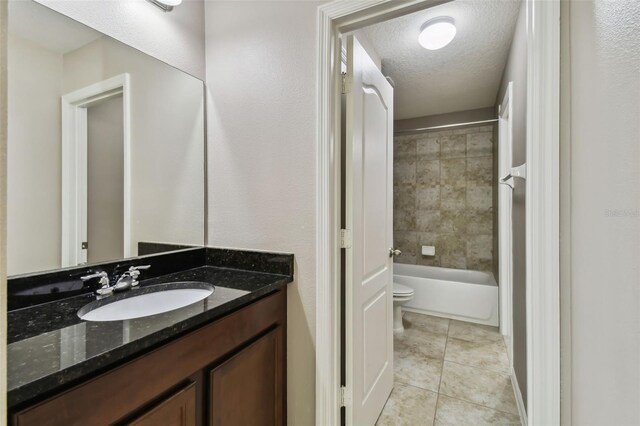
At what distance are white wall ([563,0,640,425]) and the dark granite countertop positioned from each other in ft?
3.32

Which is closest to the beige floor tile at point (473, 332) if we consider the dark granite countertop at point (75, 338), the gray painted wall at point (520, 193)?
the gray painted wall at point (520, 193)

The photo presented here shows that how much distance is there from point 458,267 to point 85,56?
159 inches

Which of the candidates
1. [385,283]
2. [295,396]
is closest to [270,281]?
[295,396]

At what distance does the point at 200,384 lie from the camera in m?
0.91

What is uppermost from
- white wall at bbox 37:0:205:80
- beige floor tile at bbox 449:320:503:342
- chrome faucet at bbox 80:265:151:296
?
white wall at bbox 37:0:205:80

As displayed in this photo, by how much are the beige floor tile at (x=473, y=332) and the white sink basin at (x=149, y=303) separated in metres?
2.53

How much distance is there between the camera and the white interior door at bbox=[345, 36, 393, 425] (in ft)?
4.43

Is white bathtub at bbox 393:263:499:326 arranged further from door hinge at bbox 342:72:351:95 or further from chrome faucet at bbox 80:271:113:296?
chrome faucet at bbox 80:271:113:296

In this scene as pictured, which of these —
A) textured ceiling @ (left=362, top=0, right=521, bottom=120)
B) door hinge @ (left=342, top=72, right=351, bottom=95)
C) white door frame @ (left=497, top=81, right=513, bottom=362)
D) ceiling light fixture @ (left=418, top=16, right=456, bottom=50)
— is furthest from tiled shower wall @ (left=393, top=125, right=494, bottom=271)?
door hinge @ (left=342, top=72, right=351, bottom=95)

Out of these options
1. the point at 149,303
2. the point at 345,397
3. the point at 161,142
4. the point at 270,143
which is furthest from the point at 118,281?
the point at 345,397

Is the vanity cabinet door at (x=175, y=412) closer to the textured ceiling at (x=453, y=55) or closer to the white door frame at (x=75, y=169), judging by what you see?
the white door frame at (x=75, y=169)

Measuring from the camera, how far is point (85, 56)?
1.13 m

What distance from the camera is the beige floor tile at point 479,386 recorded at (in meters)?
1.80

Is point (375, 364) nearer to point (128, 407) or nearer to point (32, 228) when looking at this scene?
Result: point (128, 407)
